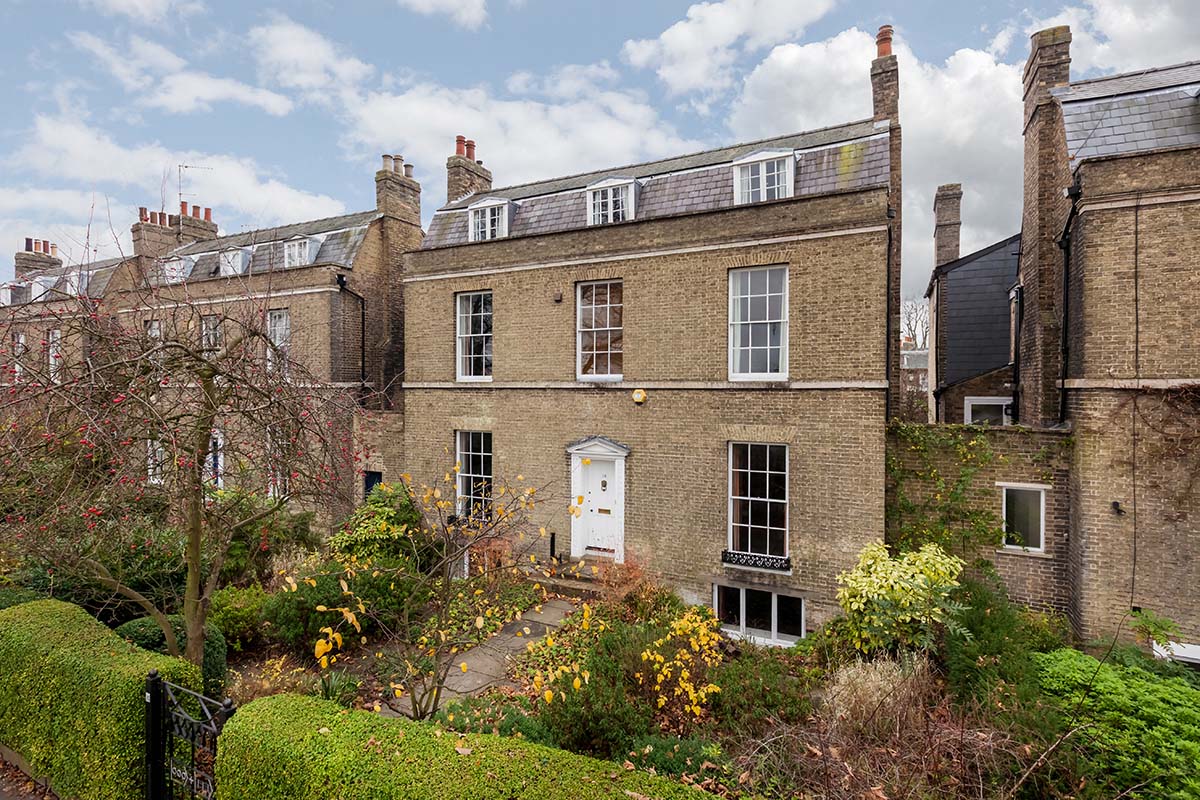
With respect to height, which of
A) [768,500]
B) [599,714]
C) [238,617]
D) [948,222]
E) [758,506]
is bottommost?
[238,617]

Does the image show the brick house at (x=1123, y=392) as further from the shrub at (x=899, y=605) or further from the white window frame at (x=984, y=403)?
the white window frame at (x=984, y=403)

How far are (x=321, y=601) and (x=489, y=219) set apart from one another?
10521 millimetres

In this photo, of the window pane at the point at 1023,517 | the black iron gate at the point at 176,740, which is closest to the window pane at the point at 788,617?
the window pane at the point at 1023,517

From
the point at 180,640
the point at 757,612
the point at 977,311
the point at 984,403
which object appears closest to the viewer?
the point at 180,640

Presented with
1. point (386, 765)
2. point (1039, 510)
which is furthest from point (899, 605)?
point (386, 765)

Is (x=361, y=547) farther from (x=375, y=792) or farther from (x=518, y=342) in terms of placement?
(x=375, y=792)

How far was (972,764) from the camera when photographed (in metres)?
5.08

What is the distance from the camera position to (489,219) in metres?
15.6

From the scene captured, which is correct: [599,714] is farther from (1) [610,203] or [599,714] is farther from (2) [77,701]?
(1) [610,203]

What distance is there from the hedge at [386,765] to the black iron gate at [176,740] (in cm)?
45

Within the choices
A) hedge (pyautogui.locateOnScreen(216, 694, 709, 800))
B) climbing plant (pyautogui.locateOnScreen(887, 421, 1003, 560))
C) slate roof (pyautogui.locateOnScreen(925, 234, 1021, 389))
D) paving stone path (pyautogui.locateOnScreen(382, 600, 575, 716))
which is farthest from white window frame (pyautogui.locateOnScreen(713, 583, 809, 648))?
slate roof (pyautogui.locateOnScreen(925, 234, 1021, 389))

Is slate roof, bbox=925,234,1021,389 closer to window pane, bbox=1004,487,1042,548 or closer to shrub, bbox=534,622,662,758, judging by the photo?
window pane, bbox=1004,487,1042,548

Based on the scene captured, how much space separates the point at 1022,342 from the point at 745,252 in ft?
25.9

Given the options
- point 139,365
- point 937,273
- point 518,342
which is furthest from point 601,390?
point 937,273
